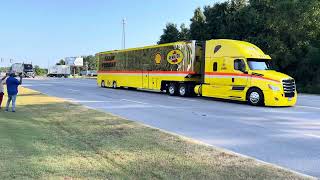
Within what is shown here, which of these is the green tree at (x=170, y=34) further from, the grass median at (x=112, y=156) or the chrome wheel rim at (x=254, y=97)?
the grass median at (x=112, y=156)

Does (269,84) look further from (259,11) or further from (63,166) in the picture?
(259,11)

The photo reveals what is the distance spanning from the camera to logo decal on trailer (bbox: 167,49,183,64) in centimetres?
2712

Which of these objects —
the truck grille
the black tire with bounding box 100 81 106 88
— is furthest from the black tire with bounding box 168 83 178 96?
the black tire with bounding box 100 81 106 88

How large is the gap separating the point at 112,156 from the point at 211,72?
16196 mm

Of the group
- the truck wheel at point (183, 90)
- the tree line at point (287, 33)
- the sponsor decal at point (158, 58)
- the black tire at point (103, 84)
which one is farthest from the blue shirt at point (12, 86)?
the tree line at point (287, 33)

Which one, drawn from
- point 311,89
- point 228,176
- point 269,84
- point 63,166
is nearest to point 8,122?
point 63,166

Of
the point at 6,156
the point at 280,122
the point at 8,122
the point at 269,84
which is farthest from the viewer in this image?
the point at 269,84

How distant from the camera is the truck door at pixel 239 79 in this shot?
2134cm

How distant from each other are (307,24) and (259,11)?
22.9ft

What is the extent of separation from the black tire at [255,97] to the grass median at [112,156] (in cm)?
974

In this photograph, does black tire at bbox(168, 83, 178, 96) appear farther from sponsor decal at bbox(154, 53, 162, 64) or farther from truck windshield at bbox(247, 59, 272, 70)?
truck windshield at bbox(247, 59, 272, 70)

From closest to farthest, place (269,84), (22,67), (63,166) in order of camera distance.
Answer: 1. (63,166)
2. (269,84)
3. (22,67)

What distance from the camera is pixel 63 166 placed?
7.09 metres

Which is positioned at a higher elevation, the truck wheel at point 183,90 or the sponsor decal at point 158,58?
the sponsor decal at point 158,58
